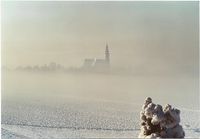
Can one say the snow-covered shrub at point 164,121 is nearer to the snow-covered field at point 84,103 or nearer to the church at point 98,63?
the snow-covered field at point 84,103

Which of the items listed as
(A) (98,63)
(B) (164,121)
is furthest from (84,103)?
(B) (164,121)

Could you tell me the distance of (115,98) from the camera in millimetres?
2414

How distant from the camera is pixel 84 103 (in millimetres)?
2439

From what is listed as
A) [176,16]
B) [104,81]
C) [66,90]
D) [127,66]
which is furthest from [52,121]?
[176,16]

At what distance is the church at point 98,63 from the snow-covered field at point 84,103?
6 cm

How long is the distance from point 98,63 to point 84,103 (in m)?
0.29

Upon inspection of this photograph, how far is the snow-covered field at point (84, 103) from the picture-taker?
2311 mm

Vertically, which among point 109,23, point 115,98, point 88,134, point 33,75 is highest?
point 109,23

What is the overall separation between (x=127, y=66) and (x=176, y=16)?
0.46 metres

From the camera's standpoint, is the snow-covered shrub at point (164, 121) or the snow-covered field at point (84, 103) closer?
the snow-covered shrub at point (164, 121)

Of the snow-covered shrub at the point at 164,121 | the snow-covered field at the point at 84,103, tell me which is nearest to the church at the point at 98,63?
the snow-covered field at the point at 84,103

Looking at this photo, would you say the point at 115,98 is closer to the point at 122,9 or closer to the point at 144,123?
the point at 144,123

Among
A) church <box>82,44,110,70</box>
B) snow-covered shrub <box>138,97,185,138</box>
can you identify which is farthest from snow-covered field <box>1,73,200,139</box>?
snow-covered shrub <box>138,97,185,138</box>

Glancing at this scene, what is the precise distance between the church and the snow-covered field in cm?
6
